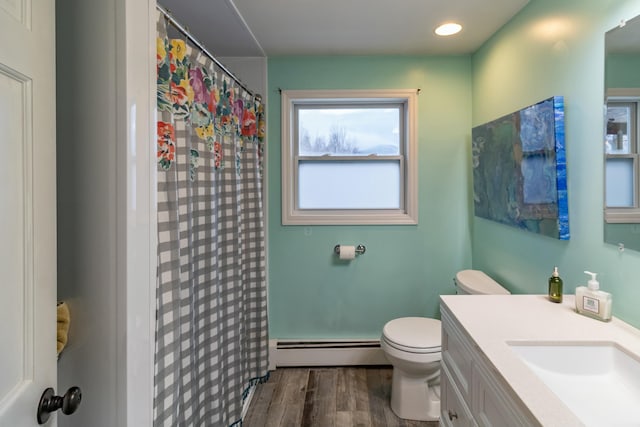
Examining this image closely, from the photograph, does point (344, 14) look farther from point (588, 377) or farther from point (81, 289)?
point (588, 377)

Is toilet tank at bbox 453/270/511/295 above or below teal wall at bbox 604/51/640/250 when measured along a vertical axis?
below

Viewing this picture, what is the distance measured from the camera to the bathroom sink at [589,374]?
824 mm

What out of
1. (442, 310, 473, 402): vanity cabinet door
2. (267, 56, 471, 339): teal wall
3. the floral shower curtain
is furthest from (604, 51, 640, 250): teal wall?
the floral shower curtain

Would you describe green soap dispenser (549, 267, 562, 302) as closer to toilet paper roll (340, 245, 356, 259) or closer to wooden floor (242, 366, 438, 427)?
wooden floor (242, 366, 438, 427)

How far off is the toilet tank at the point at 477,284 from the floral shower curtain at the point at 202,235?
1.28 m

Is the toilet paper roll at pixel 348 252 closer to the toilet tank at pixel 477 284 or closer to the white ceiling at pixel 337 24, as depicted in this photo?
the toilet tank at pixel 477 284

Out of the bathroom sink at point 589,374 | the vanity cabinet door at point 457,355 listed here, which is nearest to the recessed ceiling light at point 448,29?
the vanity cabinet door at point 457,355

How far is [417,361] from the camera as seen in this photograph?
1.70 metres

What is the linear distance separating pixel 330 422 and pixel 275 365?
26.0 inches

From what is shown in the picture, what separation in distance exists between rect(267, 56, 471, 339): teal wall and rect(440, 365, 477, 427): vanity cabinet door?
1037mm

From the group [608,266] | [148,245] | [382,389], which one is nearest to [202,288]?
[148,245]

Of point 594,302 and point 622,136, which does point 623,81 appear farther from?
point 594,302

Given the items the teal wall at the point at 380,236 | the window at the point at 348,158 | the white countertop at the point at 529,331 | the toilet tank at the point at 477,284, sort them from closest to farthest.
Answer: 1. the white countertop at the point at 529,331
2. the toilet tank at the point at 477,284
3. the teal wall at the point at 380,236
4. the window at the point at 348,158

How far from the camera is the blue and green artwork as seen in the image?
137cm
